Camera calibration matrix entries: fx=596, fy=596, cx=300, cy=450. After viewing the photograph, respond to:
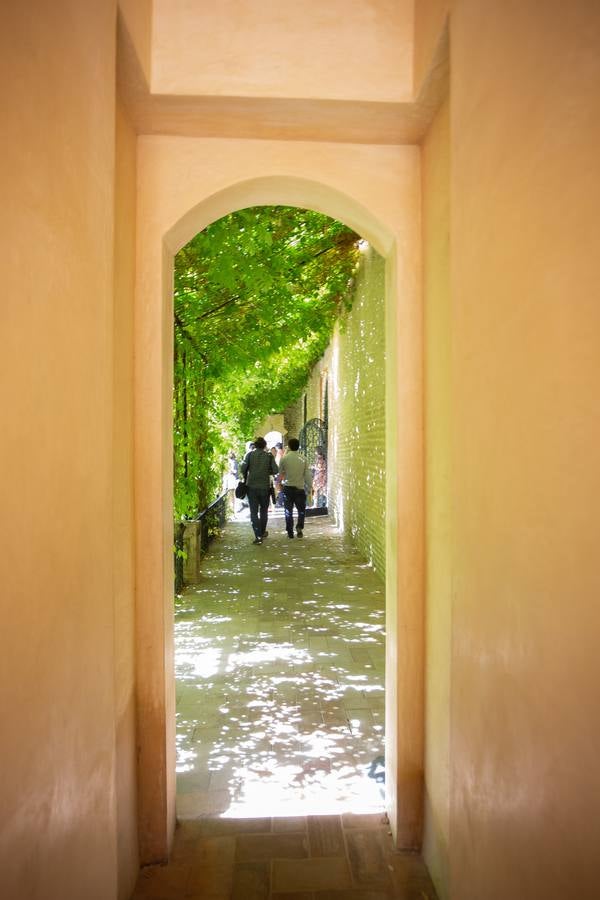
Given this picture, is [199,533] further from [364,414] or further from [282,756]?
[282,756]

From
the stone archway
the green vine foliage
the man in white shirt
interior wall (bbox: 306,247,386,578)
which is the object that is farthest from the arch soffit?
the man in white shirt

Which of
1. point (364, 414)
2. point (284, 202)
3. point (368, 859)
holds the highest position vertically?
point (284, 202)

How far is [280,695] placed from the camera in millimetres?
4676
